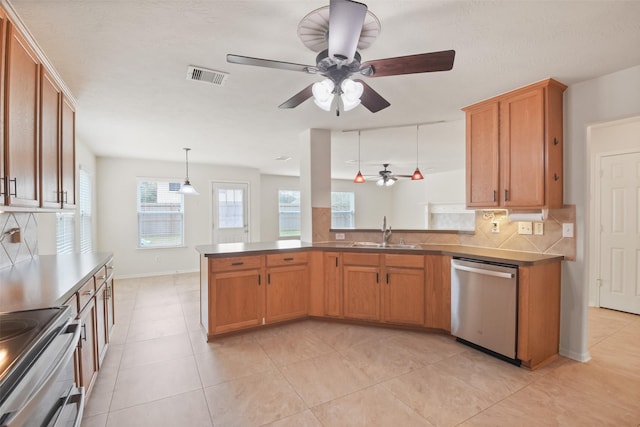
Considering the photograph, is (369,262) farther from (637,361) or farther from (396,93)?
(637,361)

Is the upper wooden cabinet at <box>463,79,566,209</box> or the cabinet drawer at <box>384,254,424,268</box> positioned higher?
the upper wooden cabinet at <box>463,79,566,209</box>

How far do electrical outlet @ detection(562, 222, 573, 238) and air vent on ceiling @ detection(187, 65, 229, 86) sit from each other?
10.3 feet

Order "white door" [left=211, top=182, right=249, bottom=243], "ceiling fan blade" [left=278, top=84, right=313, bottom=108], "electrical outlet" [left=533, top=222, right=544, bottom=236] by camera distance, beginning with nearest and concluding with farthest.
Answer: "ceiling fan blade" [left=278, top=84, right=313, bottom=108] < "electrical outlet" [left=533, top=222, right=544, bottom=236] < "white door" [left=211, top=182, right=249, bottom=243]

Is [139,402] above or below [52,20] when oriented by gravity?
below

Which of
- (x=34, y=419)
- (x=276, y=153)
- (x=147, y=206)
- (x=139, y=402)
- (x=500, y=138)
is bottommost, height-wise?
(x=139, y=402)

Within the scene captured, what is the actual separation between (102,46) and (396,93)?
2287 millimetres

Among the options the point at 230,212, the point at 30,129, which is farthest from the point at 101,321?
the point at 230,212

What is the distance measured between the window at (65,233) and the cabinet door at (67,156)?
1.17 meters

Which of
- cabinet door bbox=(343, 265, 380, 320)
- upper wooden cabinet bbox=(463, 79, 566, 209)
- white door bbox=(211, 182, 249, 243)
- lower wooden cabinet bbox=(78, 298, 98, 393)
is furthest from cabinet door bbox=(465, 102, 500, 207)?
white door bbox=(211, 182, 249, 243)

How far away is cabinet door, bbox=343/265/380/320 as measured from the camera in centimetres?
327

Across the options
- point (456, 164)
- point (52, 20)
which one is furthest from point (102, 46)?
point (456, 164)

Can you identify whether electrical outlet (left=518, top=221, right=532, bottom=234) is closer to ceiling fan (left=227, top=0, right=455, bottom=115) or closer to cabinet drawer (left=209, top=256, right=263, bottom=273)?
ceiling fan (left=227, top=0, right=455, bottom=115)

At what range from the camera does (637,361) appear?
2.50m

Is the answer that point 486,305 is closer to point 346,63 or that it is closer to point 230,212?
point 346,63
